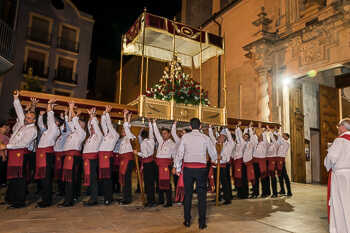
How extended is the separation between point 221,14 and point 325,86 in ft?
22.0

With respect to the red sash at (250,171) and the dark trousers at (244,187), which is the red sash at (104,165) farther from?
the red sash at (250,171)

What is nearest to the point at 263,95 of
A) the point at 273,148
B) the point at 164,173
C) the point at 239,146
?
the point at 273,148

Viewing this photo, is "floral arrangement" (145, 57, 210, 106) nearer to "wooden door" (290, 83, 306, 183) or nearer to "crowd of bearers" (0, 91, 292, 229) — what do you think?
"crowd of bearers" (0, 91, 292, 229)

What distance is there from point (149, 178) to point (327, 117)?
27.8 feet

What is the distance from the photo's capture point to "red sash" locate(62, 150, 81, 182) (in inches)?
203

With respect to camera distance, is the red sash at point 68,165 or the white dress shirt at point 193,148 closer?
the white dress shirt at point 193,148

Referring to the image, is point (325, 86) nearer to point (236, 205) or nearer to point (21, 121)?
point (236, 205)

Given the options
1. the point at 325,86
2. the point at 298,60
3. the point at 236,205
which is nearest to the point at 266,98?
the point at 298,60

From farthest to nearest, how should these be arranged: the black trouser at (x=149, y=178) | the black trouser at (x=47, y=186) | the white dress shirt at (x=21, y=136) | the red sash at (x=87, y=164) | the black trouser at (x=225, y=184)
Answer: the black trouser at (x=225, y=184), the black trouser at (x=149, y=178), the red sash at (x=87, y=164), the black trouser at (x=47, y=186), the white dress shirt at (x=21, y=136)

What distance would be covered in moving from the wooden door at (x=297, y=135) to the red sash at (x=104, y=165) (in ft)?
23.5

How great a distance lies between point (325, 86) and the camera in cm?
1052

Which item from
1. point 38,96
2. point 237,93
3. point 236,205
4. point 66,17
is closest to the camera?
point 38,96

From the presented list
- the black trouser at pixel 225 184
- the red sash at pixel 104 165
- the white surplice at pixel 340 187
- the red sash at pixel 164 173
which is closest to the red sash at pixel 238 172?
the black trouser at pixel 225 184

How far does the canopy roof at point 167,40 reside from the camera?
622 cm
